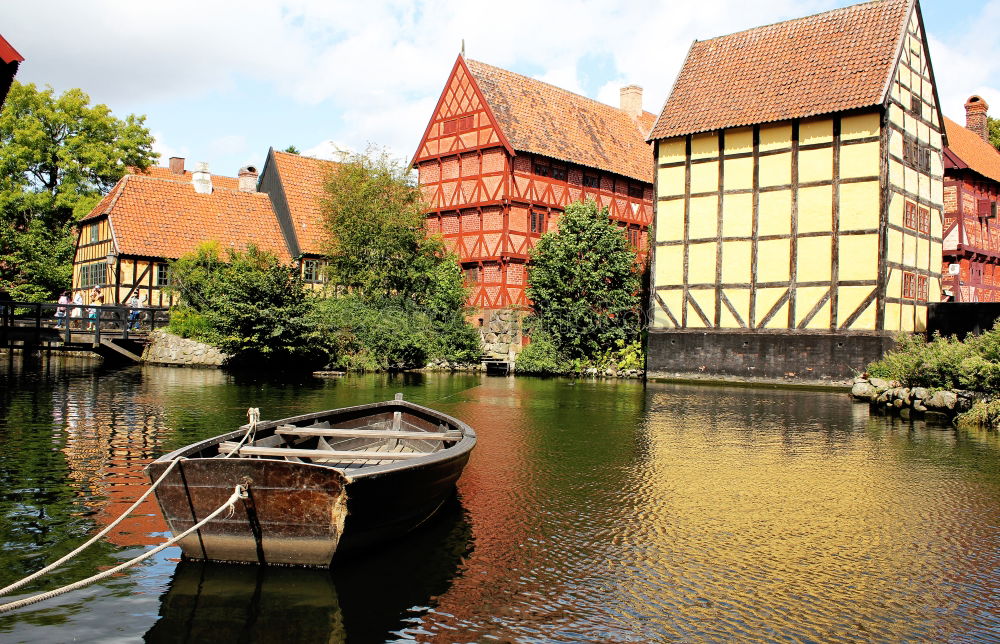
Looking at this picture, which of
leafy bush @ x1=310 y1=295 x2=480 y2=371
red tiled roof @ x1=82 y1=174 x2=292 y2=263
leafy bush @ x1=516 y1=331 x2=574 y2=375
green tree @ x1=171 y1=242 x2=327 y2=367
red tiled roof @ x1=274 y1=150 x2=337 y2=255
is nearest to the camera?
green tree @ x1=171 y1=242 x2=327 y2=367

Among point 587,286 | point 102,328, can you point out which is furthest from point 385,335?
point 102,328

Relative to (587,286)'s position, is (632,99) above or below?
above

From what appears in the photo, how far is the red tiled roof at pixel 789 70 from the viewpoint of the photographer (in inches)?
1016

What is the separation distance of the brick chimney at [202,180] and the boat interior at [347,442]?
105 feet

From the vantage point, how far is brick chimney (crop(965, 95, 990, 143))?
42.4 m

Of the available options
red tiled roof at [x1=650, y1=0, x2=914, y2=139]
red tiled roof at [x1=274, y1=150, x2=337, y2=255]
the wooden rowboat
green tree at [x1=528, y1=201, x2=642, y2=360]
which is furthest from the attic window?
red tiled roof at [x1=274, y1=150, x2=337, y2=255]

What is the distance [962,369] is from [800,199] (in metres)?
A: 9.19

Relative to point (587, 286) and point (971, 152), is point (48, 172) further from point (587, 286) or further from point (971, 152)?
point (971, 152)

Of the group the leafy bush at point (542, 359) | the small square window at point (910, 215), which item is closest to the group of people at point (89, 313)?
the leafy bush at point (542, 359)

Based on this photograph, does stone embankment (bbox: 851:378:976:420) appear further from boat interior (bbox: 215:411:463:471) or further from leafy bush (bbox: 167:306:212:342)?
leafy bush (bbox: 167:306:212:342)

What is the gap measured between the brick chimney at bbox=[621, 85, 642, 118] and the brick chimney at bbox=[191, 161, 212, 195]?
21.2 metres

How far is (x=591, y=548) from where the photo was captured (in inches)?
322

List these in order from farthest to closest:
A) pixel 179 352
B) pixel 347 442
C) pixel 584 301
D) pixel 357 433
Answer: pixel 584 301, pixel 179 352, pixel 347 442, pixel 357 433

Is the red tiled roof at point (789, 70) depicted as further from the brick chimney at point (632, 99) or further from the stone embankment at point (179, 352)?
the stone embankment at point (179, 352)
